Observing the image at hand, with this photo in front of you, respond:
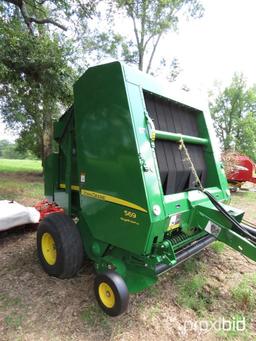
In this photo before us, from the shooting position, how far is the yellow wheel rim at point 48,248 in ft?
9.42

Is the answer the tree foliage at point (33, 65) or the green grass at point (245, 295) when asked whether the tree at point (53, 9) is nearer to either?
the tree foliage at point (33, 65)

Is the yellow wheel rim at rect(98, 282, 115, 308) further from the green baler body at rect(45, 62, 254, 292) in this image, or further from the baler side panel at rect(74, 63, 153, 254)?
the baler side panel at rect(74, 63, 153, 254)

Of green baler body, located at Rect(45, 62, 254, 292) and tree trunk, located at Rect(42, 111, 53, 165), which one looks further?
tree trunk, located at Rect(42, 111, 53, 165)

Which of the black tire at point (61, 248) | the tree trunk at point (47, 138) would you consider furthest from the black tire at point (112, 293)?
the tree trunk at point (47, 138)

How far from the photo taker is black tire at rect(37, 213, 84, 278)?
2635mm

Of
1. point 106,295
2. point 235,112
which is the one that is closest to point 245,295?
point 106,295

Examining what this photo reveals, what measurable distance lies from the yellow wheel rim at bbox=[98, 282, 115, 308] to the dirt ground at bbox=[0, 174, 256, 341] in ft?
0.54

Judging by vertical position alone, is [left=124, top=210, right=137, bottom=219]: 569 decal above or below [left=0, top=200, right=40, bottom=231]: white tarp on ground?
above

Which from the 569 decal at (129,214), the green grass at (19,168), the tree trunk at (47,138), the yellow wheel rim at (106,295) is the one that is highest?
the tree trunk at (47,138)

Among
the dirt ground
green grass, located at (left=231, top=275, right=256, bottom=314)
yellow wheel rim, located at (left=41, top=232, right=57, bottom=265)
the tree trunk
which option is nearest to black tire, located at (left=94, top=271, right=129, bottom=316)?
the dirt ground

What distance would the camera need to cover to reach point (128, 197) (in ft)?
7.22

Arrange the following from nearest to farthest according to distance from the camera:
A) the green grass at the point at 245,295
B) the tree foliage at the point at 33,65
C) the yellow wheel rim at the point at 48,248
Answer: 1. the green grass at the point at 245,295
2. the yellow wheel rim at the point at 48,248
3. the tree foliage at the point at 33,65

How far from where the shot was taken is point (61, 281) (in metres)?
2.80

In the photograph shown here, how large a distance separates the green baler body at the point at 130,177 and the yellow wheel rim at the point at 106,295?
20 centimetres
